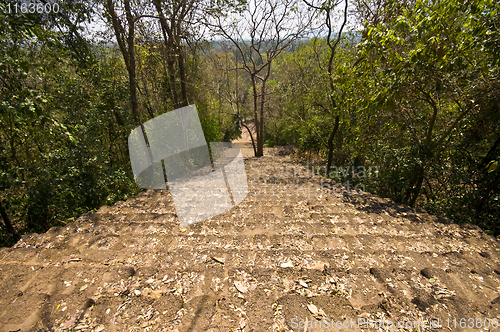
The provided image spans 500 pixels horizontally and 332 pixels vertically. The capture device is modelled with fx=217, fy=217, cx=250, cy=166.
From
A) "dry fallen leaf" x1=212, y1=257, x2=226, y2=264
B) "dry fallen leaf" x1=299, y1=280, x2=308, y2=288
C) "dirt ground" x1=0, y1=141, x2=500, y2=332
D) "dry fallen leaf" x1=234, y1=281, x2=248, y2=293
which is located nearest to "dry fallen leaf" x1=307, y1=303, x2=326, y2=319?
"dirt ground" x1=0, y1=141, x2=500, y2=332

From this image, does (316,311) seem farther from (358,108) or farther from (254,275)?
(358,108)

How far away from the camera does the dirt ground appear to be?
1.47 m

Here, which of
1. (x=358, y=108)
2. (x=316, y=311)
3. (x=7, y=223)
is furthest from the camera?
(x=358, y=108)

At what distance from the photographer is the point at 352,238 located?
2.47 metres

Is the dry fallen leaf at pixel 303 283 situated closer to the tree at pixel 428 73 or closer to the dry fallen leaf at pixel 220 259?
the dry fallen leaf at pixel 220 259

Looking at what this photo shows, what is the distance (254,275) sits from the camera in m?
1.88

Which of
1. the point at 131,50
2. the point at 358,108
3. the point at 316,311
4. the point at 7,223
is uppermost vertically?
the point at 131,50

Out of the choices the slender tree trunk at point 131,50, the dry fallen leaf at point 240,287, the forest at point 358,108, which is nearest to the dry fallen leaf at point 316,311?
the dry fallen leaf at point 240,287

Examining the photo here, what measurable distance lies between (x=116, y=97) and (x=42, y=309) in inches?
193

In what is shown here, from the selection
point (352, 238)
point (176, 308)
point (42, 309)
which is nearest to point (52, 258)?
point (42, 309)

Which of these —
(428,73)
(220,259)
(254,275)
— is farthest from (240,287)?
(428,73)

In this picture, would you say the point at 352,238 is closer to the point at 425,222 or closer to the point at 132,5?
the point at 425,222

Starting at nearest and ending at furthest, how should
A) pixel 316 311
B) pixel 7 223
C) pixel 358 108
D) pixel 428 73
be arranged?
1. pixel 316 311
2. pixel 428 73
3. pixel 7 223
4. pixel 358 108

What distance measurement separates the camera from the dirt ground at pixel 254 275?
147cm
